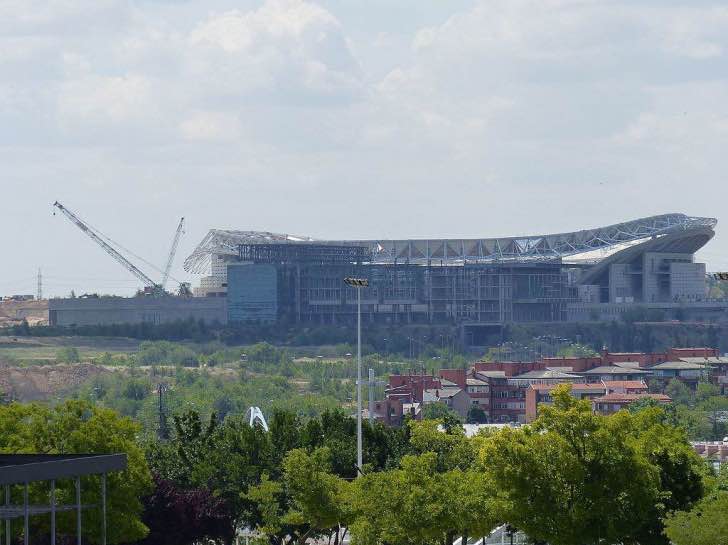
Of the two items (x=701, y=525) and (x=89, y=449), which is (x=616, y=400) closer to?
(x=89, y=449)

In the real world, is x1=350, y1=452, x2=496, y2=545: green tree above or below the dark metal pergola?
below

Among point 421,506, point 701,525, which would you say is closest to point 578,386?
point 421,506

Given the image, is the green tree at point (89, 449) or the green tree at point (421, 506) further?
the green tree at point (421, 506)

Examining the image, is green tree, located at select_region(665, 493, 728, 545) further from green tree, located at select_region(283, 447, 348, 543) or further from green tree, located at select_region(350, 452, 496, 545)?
green tree, located at select_region(283, 447, 348, 543)

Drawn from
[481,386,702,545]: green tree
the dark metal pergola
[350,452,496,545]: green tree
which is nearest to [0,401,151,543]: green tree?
[350,452,496,545]: green tree

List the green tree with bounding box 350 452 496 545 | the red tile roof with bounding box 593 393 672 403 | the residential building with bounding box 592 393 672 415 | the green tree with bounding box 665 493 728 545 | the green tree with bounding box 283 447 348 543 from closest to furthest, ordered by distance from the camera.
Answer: the green tree with bounding box 665 493 728 545 < the green tree with bounding box 350 452 496 545 < the green tree with bounding box 283 447 348 543 < the residential building with bounding box 592 393 672 415 < the red tile roof with bounding box 593 393 672 403

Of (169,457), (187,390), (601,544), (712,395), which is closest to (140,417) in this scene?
(187,390)

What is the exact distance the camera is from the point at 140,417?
166 m

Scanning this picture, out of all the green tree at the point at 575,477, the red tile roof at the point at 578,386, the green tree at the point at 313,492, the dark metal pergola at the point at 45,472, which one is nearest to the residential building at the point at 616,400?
the red tile roof at the point at 578,386

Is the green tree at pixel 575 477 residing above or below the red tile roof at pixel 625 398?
above

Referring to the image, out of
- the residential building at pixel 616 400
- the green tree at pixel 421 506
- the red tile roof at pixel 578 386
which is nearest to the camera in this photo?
the green tree at pixel 421 506

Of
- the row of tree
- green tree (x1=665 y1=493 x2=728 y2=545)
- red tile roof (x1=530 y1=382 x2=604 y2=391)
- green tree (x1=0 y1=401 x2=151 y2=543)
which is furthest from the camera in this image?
red tile roof (x1=530 y1=382 x2=604 y2=391)

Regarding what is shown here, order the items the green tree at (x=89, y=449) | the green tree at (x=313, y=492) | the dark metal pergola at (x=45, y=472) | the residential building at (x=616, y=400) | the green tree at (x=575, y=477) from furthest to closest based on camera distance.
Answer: the residential building at (x=616, y=400) < the green tree at (x=313, y=492) < the green tree at (x=89, y=449) < the green tree at (x=575, y=477) < the dark metal pergola at (x=45, y=472)

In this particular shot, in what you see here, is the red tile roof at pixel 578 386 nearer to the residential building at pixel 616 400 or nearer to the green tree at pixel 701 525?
the residential building at pixel 616 400
